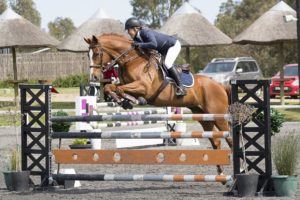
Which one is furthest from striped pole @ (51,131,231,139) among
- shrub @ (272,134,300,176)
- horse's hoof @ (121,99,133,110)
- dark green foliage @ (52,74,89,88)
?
dark green foliage @ (52,74,89,88)

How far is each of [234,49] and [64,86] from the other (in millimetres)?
14441

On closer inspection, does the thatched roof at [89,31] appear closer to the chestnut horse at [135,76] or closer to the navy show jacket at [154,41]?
the chestnut horse at [135,76]

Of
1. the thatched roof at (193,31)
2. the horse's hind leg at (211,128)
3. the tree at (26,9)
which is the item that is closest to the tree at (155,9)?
the tree at (26,9)

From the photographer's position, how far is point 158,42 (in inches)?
502

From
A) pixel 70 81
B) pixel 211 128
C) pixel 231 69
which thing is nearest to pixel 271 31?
pixel 231 69

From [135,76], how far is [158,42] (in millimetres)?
604

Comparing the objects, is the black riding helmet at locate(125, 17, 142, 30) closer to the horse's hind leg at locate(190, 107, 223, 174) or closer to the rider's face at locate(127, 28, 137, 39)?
the rider's face at locate(127, 28, 137, 39)

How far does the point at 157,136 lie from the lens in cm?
1071

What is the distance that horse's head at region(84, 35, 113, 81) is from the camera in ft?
40.4

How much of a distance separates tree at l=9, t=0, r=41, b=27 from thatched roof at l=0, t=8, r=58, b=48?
5049 cm

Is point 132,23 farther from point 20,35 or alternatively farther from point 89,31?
point 89,31

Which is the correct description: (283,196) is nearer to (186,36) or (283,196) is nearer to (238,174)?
(238,174)

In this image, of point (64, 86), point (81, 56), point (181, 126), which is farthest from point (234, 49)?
point (181, 126)

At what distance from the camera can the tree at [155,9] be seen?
235 feet
